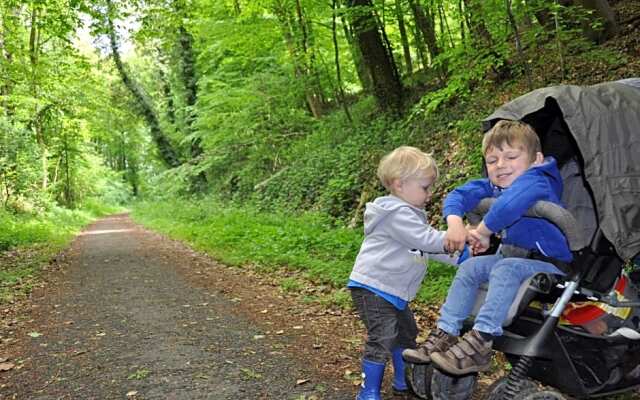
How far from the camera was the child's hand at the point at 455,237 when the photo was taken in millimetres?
3076

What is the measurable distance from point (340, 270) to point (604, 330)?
5173mm

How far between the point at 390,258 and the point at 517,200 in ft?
3.11

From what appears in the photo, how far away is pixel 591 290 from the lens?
289 cm

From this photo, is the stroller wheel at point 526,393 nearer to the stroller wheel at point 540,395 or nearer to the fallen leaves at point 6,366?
the stroller wheel at point 540,395

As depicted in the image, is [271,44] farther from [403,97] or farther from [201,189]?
[201,189]

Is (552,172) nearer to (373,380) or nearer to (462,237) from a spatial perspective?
(462,237)

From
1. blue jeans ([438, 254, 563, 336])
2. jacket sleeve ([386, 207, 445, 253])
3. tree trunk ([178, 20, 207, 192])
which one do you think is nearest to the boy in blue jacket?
blue jeans ([438, 254, 563, 336])

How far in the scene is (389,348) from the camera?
3451 mm

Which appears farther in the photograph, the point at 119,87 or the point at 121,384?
the point at 119,87

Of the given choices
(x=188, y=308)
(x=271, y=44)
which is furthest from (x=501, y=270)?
(x=271, y=44)

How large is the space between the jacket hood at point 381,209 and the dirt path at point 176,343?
51.9 inches

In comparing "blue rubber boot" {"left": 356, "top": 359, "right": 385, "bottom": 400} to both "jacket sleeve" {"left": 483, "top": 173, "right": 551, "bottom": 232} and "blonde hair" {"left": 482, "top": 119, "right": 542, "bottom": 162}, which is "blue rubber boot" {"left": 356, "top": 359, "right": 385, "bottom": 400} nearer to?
"jacket sleeve" {"left": 483, "top": 173, "right": 551, "bottom": 232}

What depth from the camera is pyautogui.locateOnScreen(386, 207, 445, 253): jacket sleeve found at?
10.7 ft

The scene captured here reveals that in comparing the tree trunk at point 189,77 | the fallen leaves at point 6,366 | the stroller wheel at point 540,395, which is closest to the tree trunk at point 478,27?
the stroller wheel at point 540,395
